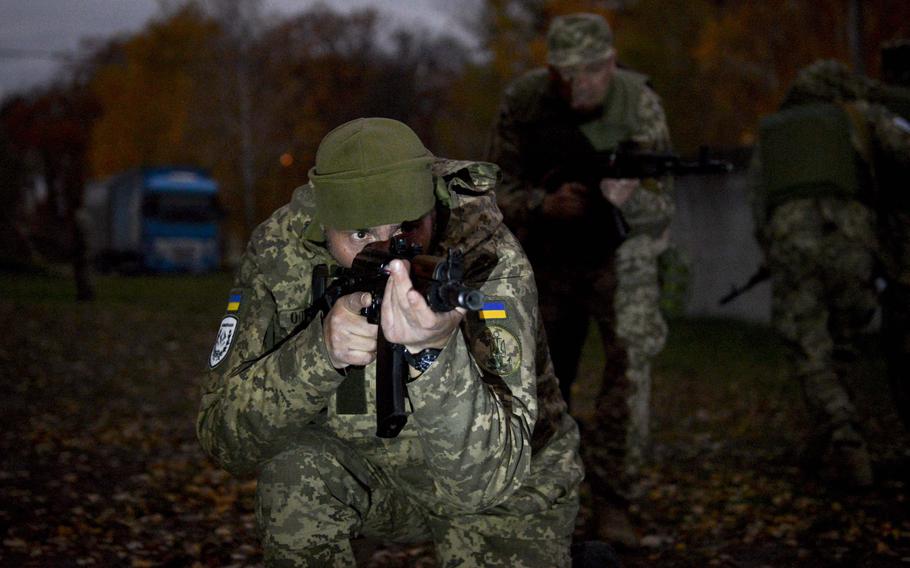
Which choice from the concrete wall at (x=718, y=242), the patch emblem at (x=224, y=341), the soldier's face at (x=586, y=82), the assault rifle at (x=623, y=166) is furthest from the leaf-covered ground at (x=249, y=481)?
the concrete wall at (x=718, y=242)

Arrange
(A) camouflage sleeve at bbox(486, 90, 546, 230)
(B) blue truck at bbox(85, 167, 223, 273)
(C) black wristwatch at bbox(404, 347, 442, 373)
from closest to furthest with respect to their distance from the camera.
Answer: (C) black wristwatch at bbox(404, 347, 442, 373), (A) camouflage sleeve at bbox(486, 90, 546, 230), (B) blue truck at bbox(85, 167, 223, 273)

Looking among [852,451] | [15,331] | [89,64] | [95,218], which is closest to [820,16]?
[15,331]

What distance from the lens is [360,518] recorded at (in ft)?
11.1

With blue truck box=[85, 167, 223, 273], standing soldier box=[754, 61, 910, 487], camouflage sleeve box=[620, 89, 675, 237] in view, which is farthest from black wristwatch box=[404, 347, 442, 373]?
blue truck box=[85, 167, 223, 273]

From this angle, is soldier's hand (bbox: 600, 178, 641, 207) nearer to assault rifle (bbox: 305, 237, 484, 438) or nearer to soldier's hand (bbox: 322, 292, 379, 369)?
assault rifle (bbox: 305, 237, 484, 438)

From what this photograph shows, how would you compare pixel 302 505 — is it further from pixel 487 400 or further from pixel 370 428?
pixel 487 400

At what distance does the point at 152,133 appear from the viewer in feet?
170

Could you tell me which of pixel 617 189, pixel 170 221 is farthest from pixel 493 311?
pixel 170 221

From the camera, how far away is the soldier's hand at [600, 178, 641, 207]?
540 cm

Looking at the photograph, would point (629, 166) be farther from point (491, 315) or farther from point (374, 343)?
point (374, 343)

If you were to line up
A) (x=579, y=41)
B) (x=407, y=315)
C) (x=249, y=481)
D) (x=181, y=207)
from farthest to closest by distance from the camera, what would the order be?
(x=181, y=207) < (x=249, y=481) < (x=579, y=41) < (x=407, y=315)

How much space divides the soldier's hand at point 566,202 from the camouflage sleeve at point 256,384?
7.55 ft

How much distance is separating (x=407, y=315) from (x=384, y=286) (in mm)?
132

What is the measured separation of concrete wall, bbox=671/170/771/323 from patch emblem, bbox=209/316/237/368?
12534mm
